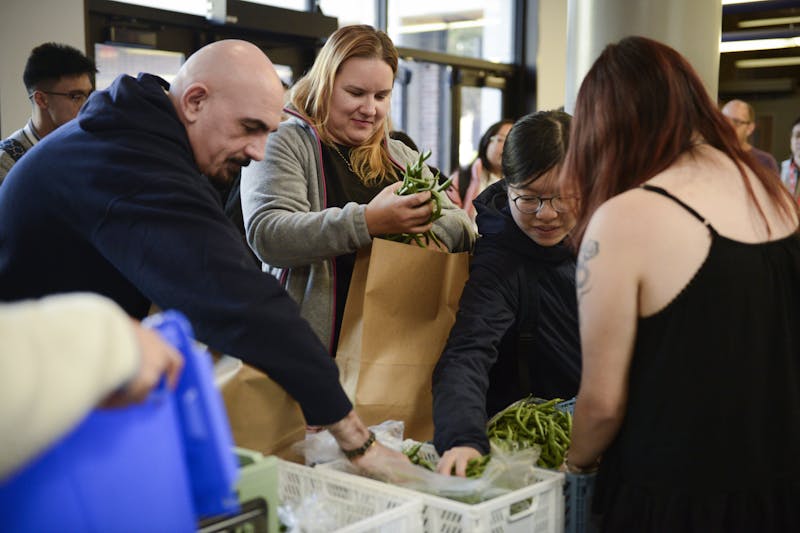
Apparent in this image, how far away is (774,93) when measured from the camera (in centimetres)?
848

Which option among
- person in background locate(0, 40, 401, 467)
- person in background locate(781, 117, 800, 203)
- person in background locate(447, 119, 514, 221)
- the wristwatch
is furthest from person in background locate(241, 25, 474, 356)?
person in background locate(781, 117, 800, 203)

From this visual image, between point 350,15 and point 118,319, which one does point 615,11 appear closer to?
point 118,319

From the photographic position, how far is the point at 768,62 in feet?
27.8

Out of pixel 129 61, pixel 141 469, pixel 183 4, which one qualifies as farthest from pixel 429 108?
pixel 141 469

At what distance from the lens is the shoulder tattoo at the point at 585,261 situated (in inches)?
56.9

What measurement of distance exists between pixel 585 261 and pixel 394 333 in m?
0.63

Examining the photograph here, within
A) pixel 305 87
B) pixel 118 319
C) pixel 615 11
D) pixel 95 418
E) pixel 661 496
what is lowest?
pixel 661 496

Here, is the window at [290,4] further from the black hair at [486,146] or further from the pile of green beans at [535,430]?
the pile of green beans at [535,430]

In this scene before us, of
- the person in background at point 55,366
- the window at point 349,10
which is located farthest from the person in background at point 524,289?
the window at point 349,10

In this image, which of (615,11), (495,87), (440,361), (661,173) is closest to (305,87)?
(440,361)

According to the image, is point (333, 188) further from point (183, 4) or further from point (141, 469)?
point (183, 4)

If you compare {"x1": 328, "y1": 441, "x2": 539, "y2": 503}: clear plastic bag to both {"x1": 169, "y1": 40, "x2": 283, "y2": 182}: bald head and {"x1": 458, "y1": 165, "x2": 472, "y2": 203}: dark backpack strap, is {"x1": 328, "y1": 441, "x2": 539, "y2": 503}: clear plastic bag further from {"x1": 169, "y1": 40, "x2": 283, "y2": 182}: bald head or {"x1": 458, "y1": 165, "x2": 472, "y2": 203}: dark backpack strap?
{"x1": 458, "y1": 165, "x2": 472, "y2": 203}: dark backpack strap

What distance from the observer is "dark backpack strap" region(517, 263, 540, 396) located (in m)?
2.09

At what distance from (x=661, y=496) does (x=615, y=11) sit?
2.02 metres
